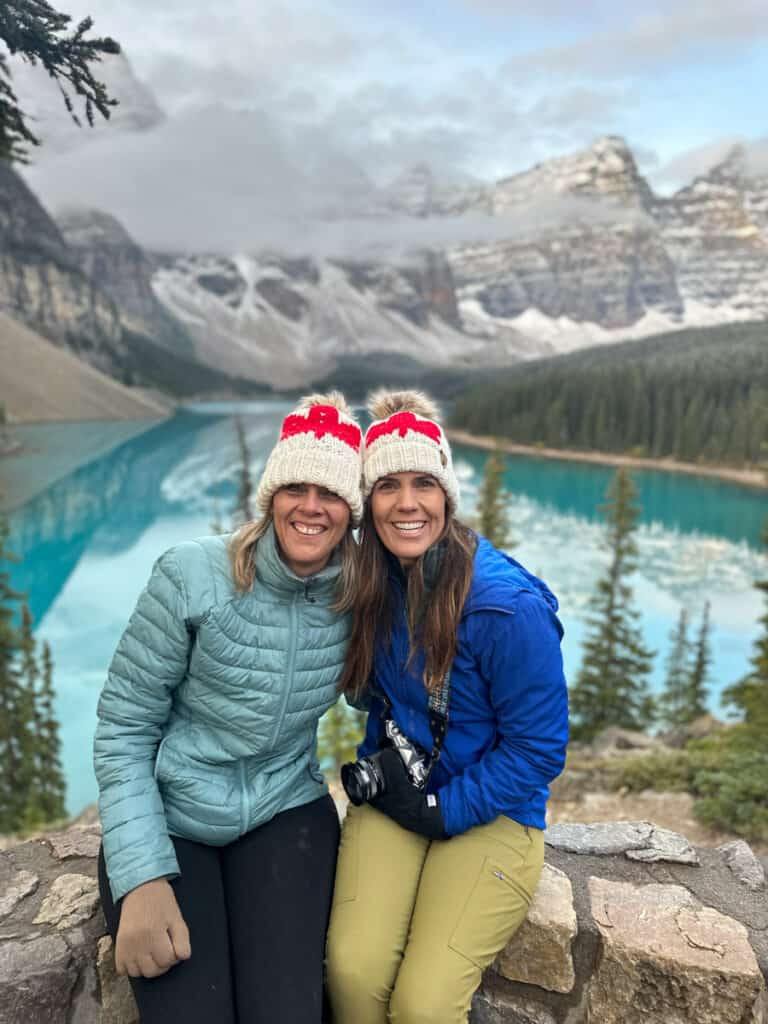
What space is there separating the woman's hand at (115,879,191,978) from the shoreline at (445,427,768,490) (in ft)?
207

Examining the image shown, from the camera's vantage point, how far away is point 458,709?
9.37 feet

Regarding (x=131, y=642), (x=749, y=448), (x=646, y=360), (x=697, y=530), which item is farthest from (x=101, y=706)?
(x=646, y=360)

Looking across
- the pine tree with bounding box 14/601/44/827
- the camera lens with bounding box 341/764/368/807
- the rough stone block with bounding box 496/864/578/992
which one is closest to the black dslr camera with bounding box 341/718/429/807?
the camera lens with bounding box 341/764/368/807

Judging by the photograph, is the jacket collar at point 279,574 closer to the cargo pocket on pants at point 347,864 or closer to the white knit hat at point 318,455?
the white knit hat at point 318,455

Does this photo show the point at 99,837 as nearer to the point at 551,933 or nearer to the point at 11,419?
the point at 551,933

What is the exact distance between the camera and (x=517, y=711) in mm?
2713

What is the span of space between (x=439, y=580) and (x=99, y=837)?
2.09 m

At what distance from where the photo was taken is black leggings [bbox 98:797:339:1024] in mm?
2377

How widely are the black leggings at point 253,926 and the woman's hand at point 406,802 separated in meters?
0.30

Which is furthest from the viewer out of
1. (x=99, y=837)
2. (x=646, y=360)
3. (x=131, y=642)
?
(x=646, y=360)

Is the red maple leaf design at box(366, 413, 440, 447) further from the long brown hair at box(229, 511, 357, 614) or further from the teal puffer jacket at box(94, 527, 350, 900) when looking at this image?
the teal puffer jacket at box(94, 527, 350, 900)

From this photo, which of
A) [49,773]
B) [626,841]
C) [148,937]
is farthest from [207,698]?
[49,773]

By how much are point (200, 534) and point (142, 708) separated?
40.0 metres

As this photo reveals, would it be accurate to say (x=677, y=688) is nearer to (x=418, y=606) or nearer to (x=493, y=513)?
(x=493, y=513)
